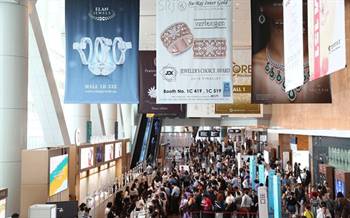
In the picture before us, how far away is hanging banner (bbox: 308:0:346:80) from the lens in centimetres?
381

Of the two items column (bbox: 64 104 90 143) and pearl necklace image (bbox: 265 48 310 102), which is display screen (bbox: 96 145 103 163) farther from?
pearl necklace image (bbox: 265 48 310 102)

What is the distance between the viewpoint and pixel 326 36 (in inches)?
167

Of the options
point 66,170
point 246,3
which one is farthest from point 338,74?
point 66,170

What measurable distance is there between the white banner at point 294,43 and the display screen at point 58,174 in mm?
5599

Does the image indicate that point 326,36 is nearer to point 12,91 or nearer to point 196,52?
point 196,52

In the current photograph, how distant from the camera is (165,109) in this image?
15.8 metres

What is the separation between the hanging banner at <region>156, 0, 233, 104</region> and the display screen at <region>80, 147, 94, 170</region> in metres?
6.15

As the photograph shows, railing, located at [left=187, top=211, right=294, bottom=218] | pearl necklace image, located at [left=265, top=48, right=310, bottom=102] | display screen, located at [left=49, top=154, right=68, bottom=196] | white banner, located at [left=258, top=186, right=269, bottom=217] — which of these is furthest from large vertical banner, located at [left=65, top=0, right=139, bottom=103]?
railing, located at [left=187, top=211, right=294, bottom=218]

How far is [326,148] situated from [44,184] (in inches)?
395

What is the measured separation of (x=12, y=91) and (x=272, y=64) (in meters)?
5.07

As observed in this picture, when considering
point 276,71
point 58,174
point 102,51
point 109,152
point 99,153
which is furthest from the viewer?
point 109,152

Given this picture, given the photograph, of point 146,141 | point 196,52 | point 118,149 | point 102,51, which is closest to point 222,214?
point 196,52

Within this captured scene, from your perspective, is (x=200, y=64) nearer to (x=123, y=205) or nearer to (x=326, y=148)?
(x=123, y=205)

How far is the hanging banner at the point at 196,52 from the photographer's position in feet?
25.3
